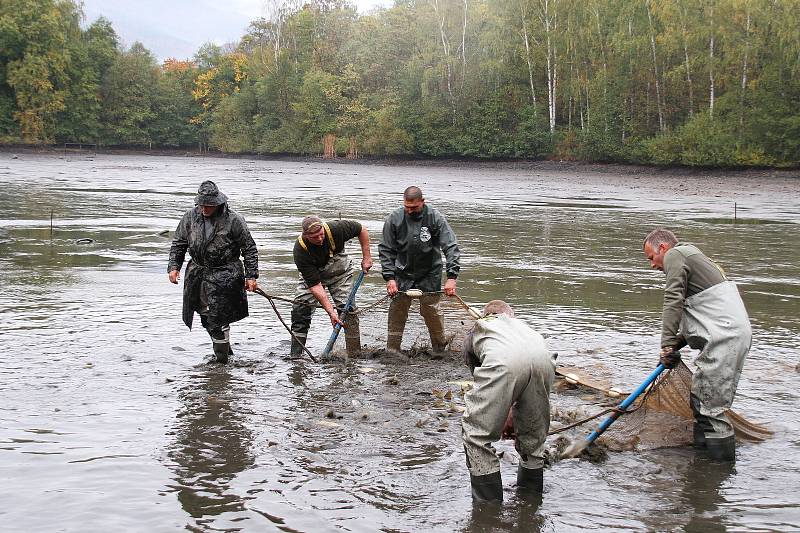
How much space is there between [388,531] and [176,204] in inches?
962

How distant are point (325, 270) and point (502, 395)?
14.9ft

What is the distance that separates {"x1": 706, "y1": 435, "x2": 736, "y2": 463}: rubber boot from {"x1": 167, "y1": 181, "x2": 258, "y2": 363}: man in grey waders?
14.9ft

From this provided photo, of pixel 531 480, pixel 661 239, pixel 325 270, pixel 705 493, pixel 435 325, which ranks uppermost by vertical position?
pixel 661 239

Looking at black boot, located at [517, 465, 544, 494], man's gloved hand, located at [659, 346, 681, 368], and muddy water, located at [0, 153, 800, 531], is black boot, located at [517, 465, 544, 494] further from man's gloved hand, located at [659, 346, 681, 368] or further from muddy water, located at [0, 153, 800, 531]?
man's gloved hand, located at [659, 346, 681, 368]

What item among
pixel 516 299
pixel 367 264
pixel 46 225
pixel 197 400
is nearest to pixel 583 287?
pixel 516 299

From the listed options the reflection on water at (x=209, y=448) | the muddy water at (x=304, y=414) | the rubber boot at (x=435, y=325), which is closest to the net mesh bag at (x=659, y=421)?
the muddy water at (x=304, y=414)

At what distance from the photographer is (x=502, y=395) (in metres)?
5.12

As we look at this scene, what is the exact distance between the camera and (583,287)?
1343 centimetres

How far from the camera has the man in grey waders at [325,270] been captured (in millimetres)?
8828

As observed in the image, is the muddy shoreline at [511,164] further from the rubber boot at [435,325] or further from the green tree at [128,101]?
the rubber boot at [435,325]

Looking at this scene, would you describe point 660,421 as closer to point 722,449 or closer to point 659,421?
point 659,421

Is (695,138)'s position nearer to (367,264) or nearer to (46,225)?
(46,225)

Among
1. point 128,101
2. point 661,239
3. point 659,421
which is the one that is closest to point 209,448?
point 659,421

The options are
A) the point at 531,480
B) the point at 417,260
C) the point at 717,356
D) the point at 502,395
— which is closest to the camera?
the point at 502,395
